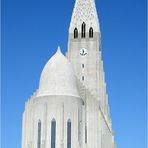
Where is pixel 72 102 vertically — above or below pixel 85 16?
below

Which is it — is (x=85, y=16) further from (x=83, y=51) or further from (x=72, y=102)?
(x=72, y=102)

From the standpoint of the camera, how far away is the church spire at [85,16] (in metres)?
86.2

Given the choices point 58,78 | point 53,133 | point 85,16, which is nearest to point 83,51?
point 85,16

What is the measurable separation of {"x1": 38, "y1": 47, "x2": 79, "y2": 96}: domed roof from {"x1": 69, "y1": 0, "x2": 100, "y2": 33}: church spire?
435 inches

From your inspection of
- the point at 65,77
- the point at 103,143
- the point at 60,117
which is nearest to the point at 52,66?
the point at 65,77

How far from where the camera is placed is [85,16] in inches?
3430

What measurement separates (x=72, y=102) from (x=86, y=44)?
52.7ft

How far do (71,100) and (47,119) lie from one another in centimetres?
493

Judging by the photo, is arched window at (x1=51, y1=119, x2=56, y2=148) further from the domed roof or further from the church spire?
the church spire

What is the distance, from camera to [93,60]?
273 ft

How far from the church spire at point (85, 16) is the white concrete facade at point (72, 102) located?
0.38 m

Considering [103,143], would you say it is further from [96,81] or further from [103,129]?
[96,81]


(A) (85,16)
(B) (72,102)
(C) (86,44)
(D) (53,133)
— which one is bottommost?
(D) (53,133)

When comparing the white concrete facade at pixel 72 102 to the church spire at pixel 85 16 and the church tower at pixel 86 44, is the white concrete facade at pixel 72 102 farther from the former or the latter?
the church spire at pixel 85 16
